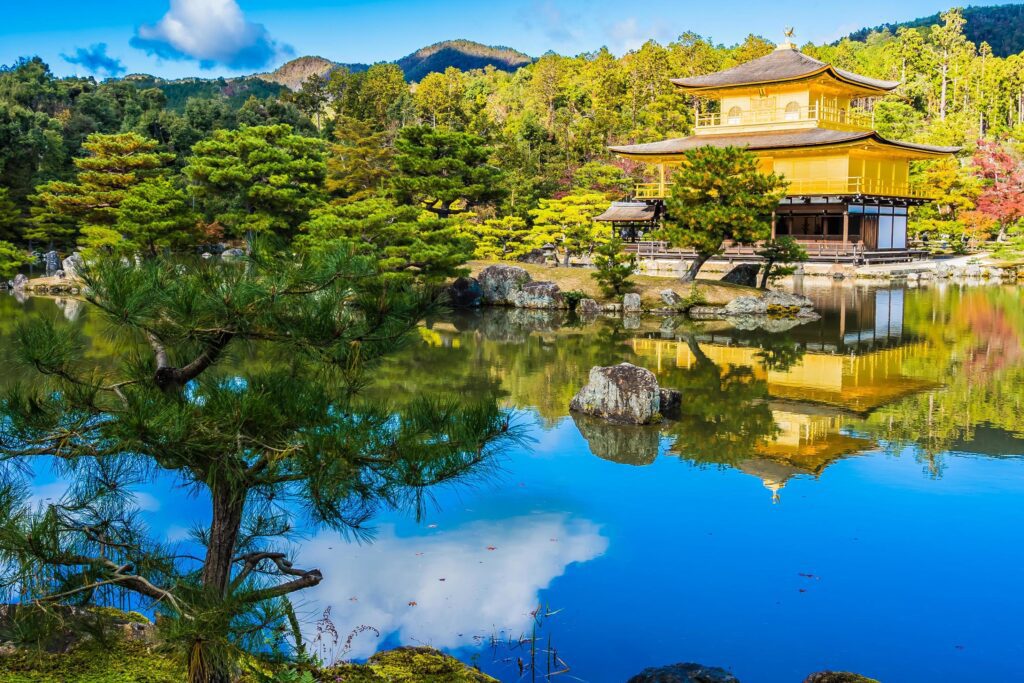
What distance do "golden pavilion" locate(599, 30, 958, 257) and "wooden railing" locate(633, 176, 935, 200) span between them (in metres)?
0.03

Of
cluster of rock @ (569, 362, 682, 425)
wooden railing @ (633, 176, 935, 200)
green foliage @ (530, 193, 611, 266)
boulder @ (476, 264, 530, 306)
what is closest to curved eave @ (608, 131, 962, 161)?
wooden railing @ (633, 176, 935, 200)

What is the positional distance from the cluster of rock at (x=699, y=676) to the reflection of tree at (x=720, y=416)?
4144 mm

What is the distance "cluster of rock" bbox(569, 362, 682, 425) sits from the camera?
9.60 meters

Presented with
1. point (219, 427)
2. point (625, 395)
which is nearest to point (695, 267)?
point (625, 395)

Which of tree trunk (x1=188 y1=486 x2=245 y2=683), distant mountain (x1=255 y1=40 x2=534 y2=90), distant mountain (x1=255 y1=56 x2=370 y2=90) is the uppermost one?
distant mountain (x1=255 y1=40 x2=534 y2=90)

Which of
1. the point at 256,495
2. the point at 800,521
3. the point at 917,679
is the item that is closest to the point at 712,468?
the point at 800,521

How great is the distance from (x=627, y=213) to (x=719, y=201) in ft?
30.6

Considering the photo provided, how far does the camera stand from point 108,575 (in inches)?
121

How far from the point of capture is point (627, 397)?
9.66 metres

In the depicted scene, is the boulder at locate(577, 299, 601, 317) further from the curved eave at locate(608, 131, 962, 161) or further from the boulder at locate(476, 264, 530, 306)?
the curved eave at locate(608, 131, 962, 161)

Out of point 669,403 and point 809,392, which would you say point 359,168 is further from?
point 669,403

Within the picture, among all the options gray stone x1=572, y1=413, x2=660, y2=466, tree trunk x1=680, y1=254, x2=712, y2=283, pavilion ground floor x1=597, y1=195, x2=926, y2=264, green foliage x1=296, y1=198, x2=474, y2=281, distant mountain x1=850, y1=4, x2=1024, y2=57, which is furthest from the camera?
distant mountain x1=850, y1=4, x2=1024, y2=57

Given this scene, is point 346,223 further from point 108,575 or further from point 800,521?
point 108,575

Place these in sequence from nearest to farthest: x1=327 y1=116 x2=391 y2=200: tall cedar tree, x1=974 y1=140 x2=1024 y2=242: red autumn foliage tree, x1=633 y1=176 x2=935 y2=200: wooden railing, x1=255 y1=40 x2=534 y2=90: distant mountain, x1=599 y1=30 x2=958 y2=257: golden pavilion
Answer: x1=633 y1=176 x2=935 y2=200: wooden railing, x1=599 y1=30 x2=958 y2=257: golden pavilion, x1=327 y1=116 x2=391 y2=200: tall cedar tree, x1=974 y1=140 x2=1024 y2=242: red autumn foliage tree, x1=255 y1=40 x2=534 y2=90: distant mountain
